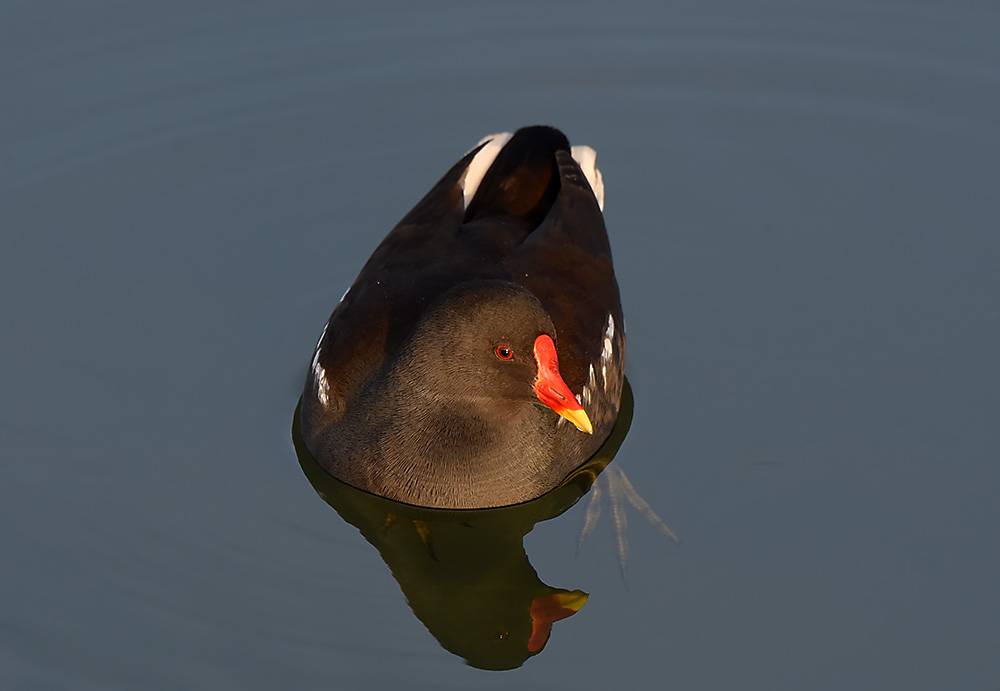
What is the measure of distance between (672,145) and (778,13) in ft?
5.78

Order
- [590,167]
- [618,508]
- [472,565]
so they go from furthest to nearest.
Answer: [590,167]
[618,508]
[472,565]

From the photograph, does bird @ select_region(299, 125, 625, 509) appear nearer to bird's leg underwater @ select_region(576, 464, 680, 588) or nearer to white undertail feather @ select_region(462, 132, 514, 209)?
white undertail feather @ select_region(462, 132, 514, 209)

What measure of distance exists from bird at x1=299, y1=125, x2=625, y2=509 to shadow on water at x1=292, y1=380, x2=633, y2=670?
92 millimetres

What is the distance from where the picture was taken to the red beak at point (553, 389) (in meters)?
6.38

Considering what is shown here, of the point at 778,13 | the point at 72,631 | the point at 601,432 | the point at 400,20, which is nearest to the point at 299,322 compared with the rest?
the point at 601,432

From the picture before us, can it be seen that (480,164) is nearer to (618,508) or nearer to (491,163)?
(491,163)

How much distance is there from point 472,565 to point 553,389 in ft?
3.10

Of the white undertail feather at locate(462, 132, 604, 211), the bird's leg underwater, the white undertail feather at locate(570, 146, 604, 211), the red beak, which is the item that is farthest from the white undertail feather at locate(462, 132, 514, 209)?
the bird's leg underwater

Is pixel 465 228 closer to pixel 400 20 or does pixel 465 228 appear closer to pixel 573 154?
pixel 573 154

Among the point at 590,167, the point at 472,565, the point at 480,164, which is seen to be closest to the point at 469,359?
the point at 472,565

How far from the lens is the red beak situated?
6.38 meters

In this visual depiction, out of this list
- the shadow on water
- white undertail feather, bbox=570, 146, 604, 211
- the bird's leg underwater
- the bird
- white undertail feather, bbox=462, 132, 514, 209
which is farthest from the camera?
white undertail feather, bbox=570, 146, 604, 211

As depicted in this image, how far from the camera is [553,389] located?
6445 mm

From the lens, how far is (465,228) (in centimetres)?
734
